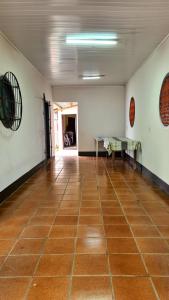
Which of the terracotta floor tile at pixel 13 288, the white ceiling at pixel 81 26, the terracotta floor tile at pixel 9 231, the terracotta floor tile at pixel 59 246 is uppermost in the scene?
the white ceiling at pixel 81 26

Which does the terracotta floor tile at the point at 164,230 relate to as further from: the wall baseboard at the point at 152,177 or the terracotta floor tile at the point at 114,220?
the wall baseboard at the point at 152,177

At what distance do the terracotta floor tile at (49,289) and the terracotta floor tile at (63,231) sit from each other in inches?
28.0

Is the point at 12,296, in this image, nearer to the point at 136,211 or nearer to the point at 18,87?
the point at 136,211

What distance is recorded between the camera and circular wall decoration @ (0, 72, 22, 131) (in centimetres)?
365

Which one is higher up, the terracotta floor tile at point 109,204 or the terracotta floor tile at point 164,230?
the terracotta floor tile at point 109,204

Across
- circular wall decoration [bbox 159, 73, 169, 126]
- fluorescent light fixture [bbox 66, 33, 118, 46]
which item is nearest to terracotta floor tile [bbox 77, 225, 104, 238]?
circular wall decoration [bbox 159, 73, 169, 126]

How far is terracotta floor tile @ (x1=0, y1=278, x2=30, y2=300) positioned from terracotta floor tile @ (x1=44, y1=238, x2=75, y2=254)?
1.40ft

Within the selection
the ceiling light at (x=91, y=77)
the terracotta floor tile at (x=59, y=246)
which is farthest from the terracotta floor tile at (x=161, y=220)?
the ceiling light at (x=91, y=77)

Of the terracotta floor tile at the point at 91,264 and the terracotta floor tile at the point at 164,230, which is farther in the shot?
the terracotta floor tile at the point at 164,230

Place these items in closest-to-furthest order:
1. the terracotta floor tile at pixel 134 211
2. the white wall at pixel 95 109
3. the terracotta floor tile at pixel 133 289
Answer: the terracotta floor tile at pixel 133 289 → the terracotta floor tile at pixel 134 211 → the white wall at pixel 95 109

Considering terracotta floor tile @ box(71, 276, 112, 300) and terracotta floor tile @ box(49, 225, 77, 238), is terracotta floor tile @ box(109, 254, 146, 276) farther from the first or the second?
terracotta floor tile @ box(49, 225, 77, 238)

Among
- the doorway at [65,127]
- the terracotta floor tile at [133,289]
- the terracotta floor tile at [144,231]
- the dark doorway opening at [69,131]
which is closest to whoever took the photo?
the terracotta floor tile at [133,289]

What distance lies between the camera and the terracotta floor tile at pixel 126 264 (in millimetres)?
1891

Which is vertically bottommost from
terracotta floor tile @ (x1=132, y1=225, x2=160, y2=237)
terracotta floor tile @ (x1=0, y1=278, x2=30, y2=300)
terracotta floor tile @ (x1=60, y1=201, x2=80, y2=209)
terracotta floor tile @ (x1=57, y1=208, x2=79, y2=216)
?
terracotta floor tile @ (x1=0, y1=278, x2=30, y2=300)
